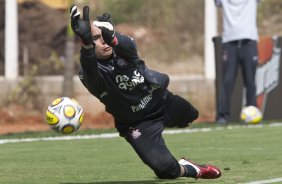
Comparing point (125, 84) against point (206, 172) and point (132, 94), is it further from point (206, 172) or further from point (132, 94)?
point (206, 172)

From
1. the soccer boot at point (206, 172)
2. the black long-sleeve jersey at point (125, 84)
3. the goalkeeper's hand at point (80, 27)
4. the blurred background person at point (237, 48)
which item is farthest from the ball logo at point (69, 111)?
the blurred background person at point (237, 48)

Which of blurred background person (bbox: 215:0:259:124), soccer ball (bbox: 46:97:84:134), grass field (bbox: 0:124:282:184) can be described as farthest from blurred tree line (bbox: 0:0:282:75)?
soccer ball (bbox: 46:97:84:134)

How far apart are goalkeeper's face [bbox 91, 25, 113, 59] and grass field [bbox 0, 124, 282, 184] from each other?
114 centimetres

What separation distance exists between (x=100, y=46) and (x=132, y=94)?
0.50m

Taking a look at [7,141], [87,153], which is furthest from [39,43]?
[87,153]

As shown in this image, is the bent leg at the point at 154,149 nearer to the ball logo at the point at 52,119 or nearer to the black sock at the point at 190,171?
the black sock at the point at 190,171

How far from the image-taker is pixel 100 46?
8211 mm

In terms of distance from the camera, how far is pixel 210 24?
18.1 meters

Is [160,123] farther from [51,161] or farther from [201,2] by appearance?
[201,2]

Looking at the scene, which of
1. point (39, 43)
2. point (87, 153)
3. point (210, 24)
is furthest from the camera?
point (39, 43)

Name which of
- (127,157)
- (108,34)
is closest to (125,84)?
(108,34)

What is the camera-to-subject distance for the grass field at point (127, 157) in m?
8.88

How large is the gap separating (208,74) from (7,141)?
6.49 metres

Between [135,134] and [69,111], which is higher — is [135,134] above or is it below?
below
